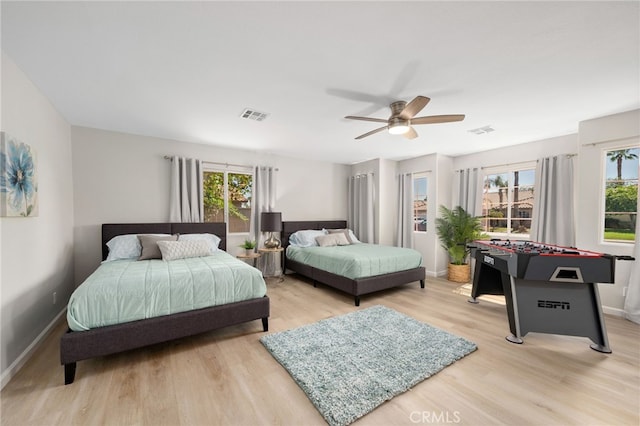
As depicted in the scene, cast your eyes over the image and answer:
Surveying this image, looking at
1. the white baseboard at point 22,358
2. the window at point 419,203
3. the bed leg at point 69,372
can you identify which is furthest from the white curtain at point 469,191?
the white baseboard at point 22,358

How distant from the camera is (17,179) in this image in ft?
6.72

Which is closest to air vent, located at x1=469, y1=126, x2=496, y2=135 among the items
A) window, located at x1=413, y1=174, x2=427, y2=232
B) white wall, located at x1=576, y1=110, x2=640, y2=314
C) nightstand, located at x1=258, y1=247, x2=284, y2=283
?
white wall, located at x1=576, y1=110, x2=640, y2=314

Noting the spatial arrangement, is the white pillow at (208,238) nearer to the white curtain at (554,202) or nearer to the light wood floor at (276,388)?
the light wood floor at (276,388)

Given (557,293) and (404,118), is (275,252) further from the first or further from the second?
(557,293)

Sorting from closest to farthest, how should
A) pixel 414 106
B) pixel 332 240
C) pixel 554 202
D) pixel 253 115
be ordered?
pixel 414 106 → pixel 253 115 → pixel 554 202 → pixel 332 240

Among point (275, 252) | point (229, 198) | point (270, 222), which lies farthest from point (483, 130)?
point (229, 198)

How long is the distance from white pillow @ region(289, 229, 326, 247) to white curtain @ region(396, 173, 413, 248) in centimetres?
173

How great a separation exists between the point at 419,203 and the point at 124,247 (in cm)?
524

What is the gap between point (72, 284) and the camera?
349 cm

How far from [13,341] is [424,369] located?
3.29 metres

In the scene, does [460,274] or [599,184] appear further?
[460,274]

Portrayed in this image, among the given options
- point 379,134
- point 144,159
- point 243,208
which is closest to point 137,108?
point 144,159

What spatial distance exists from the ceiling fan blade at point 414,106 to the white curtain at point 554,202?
3044 mm

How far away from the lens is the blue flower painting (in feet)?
6.19
